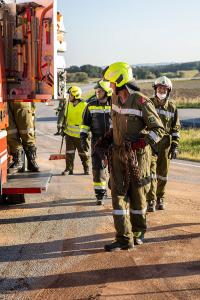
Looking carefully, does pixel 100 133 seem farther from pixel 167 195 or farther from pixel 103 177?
pixel 167 195

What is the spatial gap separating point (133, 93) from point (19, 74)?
202cm

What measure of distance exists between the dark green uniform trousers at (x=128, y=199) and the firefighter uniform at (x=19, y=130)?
228 centimetres

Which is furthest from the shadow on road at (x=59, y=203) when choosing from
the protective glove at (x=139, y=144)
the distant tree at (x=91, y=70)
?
the distant tree at (x=91, y=70)

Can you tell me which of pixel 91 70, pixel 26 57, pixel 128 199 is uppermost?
pixel 91 70

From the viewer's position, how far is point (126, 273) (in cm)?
504

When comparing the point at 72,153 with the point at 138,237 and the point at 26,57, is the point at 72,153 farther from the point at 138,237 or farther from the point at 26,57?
the point at 138,237

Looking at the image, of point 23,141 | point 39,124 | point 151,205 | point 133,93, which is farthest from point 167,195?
point 39,124

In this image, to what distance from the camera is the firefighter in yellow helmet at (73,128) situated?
10.8m

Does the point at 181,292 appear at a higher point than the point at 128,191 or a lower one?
lower

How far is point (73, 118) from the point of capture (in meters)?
10.9

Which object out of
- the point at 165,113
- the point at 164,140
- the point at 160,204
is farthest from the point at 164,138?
the point at 160,204

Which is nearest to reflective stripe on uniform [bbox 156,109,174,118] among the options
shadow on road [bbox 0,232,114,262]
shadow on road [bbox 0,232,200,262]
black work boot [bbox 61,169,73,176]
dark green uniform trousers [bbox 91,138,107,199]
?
dark green uniform trousers [bbox 91,138,107,199]

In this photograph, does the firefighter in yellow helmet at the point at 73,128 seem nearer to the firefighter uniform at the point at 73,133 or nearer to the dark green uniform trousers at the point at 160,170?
the firefighter uniform at the point at 73,133

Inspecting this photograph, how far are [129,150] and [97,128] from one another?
7.79ft
